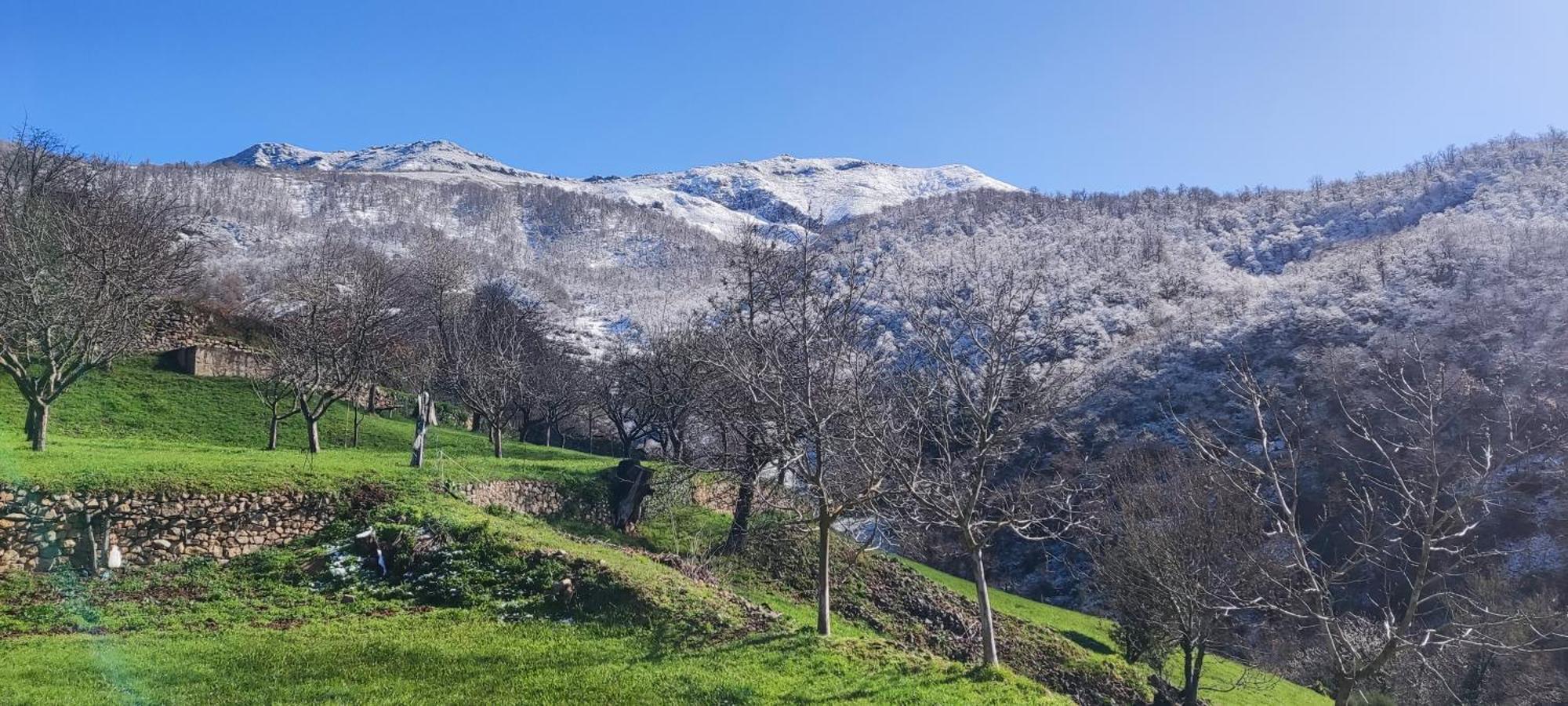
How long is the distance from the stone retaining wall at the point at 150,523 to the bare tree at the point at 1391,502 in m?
19.2

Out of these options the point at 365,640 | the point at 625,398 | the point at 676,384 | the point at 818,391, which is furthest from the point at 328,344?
the point at 818,391

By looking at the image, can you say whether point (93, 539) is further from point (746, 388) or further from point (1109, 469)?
point (1109, 469)

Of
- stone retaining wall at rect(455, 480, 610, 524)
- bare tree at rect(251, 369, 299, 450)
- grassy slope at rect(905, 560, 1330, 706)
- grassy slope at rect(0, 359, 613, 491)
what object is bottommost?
grassy slope at rect(905, 560, 1330, 706)

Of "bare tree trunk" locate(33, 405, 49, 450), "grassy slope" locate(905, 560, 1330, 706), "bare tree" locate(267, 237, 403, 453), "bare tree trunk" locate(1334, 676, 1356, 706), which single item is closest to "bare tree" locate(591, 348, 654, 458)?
"bare tree" locate(267, 237, 403, 453)

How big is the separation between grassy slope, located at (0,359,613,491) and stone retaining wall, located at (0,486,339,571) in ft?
1.25

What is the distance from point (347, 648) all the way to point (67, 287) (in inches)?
767

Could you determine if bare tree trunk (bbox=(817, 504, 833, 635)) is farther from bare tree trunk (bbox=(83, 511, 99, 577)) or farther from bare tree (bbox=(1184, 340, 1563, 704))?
bare tree trunk (bbox=(83, 511, 99, 577))

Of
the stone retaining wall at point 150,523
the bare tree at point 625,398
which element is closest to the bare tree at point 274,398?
the stone retaining wall at point 150,523

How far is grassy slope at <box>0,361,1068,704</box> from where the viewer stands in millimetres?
11023

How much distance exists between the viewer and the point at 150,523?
Answer: 17.1 m

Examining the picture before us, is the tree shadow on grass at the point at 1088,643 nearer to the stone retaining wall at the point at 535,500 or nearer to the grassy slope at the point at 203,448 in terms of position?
the stone retaining wall at the point at 535,500

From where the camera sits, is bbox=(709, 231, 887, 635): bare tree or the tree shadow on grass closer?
bbox=(709, 231, 887, 635): bare tree

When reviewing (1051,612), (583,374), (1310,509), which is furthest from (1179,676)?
(583,374)

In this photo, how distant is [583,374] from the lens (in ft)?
168
